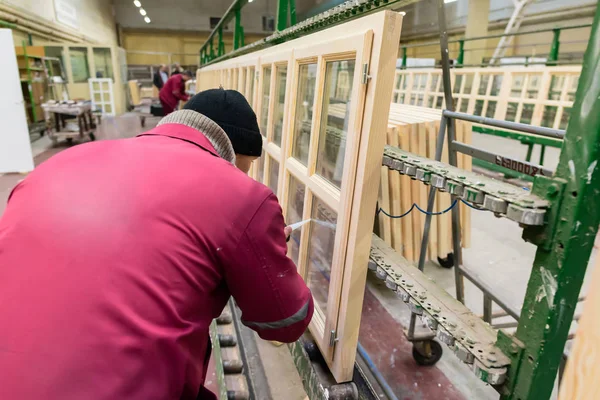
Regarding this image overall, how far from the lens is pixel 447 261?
314cm

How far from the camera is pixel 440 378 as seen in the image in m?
2.04

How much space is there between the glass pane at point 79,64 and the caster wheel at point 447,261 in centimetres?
1254

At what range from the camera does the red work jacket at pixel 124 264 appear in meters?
0.75

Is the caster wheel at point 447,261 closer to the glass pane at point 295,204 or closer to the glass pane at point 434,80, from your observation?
the glass pane at point 295,204

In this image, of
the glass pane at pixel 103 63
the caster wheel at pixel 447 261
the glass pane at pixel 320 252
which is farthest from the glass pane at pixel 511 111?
the glass pane at pixel 103 63

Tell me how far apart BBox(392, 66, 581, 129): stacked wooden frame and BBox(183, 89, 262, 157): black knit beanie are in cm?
431

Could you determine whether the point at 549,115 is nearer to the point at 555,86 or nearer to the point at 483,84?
the point at 555,86

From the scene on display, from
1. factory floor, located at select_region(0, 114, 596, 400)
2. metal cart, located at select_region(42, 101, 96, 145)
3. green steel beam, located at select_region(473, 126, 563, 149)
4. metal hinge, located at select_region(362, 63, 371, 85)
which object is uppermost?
metal hinge, located at select_region(362, 63, 371, 85)

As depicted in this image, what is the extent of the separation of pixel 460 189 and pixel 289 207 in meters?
1.05

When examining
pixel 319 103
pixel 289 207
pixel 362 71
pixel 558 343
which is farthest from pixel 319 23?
pixel 558 343

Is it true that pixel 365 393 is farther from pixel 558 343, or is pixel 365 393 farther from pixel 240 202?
pixel 240 202

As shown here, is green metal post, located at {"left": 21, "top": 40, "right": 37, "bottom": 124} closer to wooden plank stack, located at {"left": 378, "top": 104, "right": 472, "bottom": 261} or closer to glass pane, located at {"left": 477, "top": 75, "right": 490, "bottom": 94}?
wooden plank stack, located at {"left": 378, "top": 104, "right": 472, "bottom": 261}

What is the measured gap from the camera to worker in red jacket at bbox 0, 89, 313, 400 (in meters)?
0.76

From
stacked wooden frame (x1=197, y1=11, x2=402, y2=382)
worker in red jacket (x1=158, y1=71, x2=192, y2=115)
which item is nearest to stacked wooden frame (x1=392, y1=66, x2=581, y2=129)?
stacked wooden frame (x1=197, y1=11, x2=402, y2=382)
